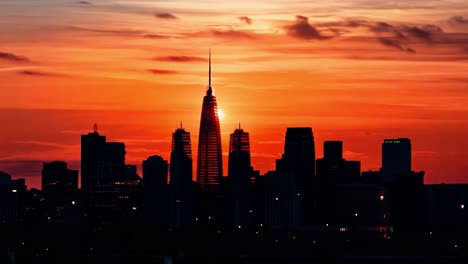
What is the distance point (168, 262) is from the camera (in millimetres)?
172250

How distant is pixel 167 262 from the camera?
17262 cm

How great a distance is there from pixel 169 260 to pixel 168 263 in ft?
3.77

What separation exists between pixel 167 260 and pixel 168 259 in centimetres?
19

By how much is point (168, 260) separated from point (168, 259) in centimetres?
38

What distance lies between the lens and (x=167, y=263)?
566 ft

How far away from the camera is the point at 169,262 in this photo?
172125 mm

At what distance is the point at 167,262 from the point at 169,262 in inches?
21.8

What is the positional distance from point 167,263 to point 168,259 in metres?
1.29

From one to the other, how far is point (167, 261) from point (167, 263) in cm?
77

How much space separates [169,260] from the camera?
173m

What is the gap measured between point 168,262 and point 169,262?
0.17 meters

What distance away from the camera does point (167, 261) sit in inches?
6816

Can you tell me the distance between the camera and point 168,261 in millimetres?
172750

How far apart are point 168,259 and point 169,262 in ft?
4.99
